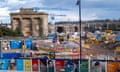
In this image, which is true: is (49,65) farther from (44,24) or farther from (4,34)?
(44,24)

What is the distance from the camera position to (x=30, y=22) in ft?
370

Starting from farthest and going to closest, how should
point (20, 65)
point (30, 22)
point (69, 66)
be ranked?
point (30, 22) < point (20, 65) < point (69, 66)

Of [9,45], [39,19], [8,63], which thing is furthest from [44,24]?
[8,63]

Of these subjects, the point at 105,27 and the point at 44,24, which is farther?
the point at 105,27

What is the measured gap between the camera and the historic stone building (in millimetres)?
111438

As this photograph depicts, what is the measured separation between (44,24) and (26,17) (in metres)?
6.59

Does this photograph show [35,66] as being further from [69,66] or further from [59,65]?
[69,66]

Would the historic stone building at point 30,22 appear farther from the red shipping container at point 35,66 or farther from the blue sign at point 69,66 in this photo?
the blue sign at point 69,66

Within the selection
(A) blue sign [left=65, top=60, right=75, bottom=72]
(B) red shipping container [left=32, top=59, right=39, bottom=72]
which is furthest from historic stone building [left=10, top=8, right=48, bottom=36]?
(A) blue sign [left=65, top=60, right=75, bottom=72]

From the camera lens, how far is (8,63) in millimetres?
19125

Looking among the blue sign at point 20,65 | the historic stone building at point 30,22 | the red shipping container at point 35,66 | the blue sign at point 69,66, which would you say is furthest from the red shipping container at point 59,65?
the historic stone building at point 30,22

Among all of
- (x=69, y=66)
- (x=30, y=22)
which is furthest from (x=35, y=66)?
(x=30, y=22)

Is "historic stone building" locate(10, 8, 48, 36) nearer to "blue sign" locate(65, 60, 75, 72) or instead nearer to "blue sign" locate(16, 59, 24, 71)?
"blue sign" locate(16, 59, 24, 71)

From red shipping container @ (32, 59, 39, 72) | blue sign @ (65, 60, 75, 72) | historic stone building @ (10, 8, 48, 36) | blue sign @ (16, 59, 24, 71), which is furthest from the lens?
historic stone building @ (10, 8, 48, 36)
